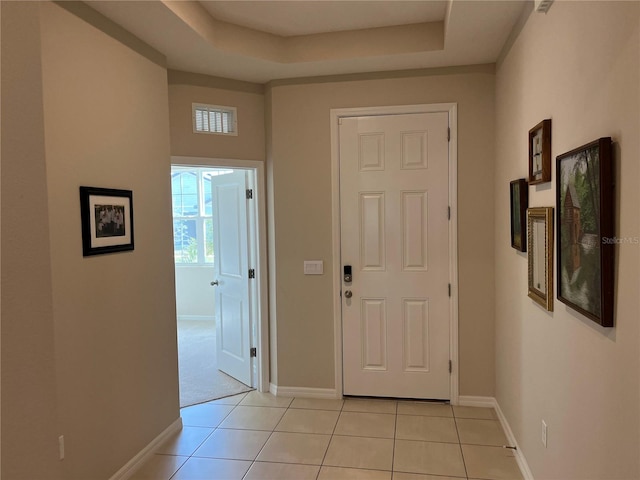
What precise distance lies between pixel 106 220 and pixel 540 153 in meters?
2.28

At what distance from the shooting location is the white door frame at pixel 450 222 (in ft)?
11.7

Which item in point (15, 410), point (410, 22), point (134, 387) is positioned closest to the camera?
point (15, 410)

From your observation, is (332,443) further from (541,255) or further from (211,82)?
(211,82)

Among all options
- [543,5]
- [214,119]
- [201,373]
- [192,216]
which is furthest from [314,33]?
[192,216]

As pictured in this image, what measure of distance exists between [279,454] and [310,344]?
1058mm

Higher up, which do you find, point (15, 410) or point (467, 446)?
point (15, 410)

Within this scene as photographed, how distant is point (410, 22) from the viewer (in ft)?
10.5

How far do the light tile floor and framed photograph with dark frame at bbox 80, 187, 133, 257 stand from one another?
4.57 feet

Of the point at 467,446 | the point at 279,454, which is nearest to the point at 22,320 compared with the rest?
the point at 279,454

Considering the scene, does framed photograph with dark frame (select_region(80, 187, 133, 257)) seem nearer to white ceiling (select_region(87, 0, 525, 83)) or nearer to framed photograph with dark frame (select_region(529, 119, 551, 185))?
white ceiling (select_region(87, 0, 525, 83))

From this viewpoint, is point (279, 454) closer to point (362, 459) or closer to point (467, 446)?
point (362, 459)

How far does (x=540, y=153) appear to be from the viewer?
221 cm

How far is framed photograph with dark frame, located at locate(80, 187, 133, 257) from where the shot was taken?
93.7 inches

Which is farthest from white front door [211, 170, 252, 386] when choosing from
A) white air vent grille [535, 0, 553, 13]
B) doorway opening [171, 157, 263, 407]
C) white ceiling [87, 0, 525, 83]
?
white air vent grille [535, 0, 553, 13]
